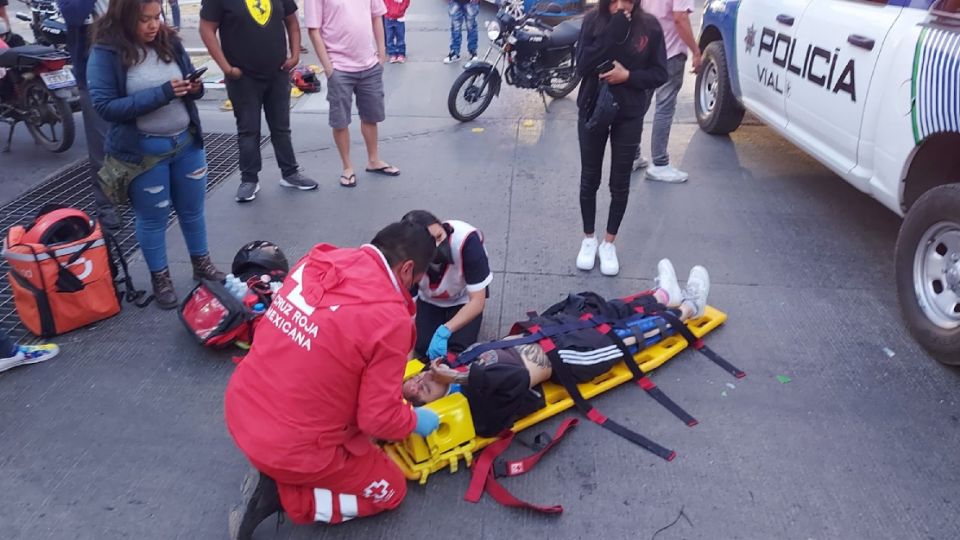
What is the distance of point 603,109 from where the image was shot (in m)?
3.77

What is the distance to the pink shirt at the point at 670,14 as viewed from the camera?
16.1ft

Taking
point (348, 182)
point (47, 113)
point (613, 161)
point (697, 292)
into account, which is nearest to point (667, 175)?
point (613, 161)

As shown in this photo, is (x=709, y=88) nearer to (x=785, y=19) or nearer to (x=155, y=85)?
Result: (x=785, y=19)

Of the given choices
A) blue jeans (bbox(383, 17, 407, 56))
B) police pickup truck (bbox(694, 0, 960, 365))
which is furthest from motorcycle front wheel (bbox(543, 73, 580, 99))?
police pickup truck (bbox(694, 0, 960, 365))

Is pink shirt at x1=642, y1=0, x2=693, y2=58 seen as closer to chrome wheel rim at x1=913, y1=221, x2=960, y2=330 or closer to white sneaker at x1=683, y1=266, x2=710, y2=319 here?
white sneaker at x1=683, y1=266, x2=710, y2=319

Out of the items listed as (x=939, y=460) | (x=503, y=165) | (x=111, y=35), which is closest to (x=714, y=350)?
(x=939, y=460)

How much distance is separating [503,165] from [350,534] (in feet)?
12.7

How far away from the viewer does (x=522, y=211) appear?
508 cm

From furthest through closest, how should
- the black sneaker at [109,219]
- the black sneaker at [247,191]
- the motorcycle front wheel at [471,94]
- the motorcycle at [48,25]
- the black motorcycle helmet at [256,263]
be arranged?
the motorcycle front wheel at [471,94], the motorcycle at [48,25], the black sneaker at [247,191], the black sneaker at [109,219], the black motorcycle helmet at [256,263]

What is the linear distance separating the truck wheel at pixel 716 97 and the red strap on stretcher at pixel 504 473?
4.08 metres

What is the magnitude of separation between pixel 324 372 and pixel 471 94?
5222 mm

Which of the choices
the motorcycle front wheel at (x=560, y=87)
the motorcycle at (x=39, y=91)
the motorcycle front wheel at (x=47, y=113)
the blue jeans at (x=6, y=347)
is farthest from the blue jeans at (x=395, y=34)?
the blue jeans at (x=6, y=347)

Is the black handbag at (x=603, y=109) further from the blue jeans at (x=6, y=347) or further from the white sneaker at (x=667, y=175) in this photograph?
the blue jeans at (x=6, y=347)

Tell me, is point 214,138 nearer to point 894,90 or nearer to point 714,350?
point 714,350
